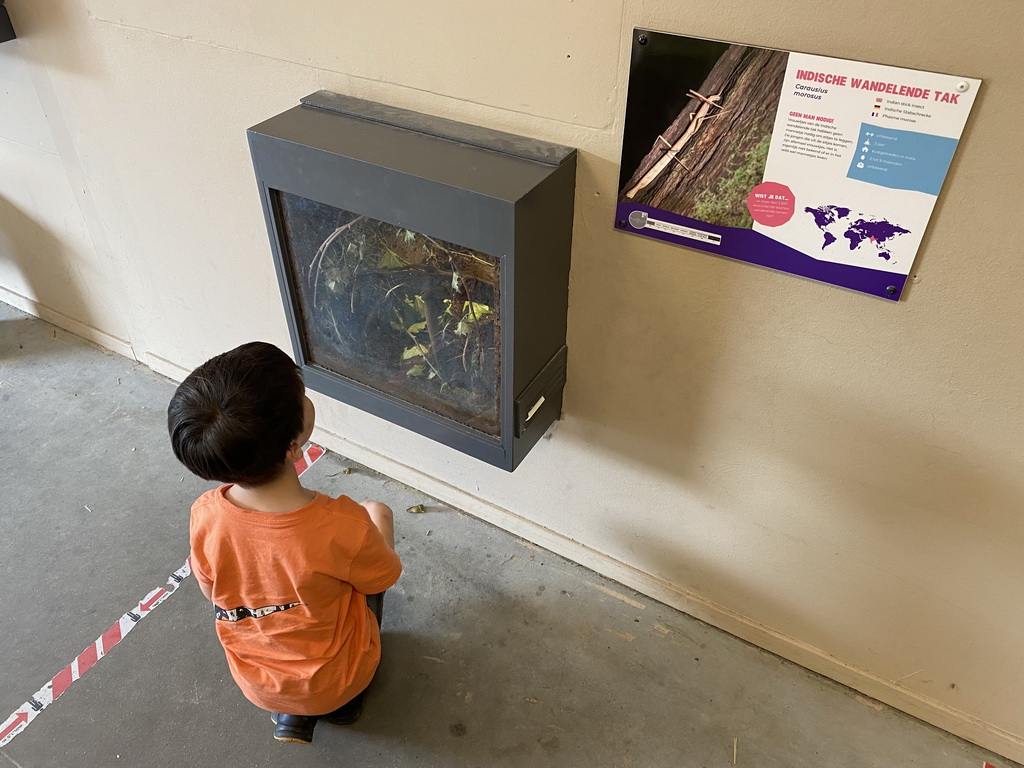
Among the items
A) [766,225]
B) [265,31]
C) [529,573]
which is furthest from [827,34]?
[529,573]

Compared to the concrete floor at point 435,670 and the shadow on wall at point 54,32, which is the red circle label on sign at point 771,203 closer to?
the concrete floor at point 435,670

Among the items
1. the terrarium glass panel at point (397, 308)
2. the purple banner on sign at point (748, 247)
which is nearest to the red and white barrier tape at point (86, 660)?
the terrarium glass panel at point (397, 308)

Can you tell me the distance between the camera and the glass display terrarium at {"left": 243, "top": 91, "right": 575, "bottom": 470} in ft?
3.99

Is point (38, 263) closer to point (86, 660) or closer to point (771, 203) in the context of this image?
point (86, 660)

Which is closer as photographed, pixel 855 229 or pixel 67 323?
pixel 855 229

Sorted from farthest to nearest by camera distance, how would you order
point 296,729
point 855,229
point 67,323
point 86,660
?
point 67,323, point 86,660, point 296,729, point 855,229

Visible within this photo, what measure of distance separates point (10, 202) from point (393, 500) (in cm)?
160

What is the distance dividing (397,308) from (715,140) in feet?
2.29

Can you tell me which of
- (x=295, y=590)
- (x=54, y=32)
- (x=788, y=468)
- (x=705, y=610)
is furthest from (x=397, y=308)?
(x=54, y=32)

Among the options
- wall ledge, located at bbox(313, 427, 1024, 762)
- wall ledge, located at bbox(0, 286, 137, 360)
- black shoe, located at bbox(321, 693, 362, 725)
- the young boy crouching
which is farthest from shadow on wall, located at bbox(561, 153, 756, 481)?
wall ledge, located at bbox(0, 286, 137, 360)

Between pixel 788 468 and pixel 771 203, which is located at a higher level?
pixel 771 203

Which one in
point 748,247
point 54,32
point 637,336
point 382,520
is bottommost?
point 382,520

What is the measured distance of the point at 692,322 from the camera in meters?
1.36

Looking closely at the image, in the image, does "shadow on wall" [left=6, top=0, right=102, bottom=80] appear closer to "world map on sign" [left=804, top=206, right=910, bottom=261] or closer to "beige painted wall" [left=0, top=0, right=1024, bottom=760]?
"beige painted wall" [left=0, top=0, right=1024, bottom=760]
